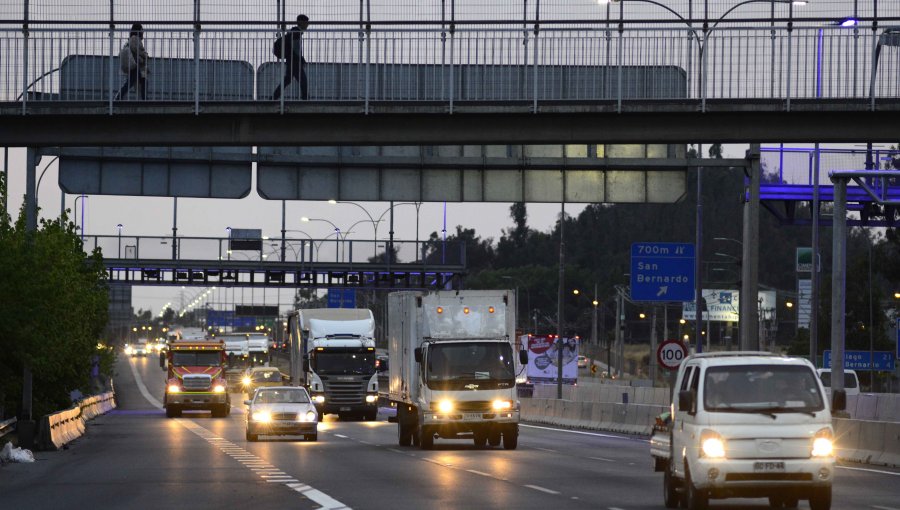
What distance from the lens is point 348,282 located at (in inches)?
3393

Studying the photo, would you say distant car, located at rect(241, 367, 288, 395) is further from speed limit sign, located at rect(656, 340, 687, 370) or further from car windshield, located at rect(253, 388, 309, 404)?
speed limit sign, located at rect(656, 340, 687, 370)

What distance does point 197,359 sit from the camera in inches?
2393

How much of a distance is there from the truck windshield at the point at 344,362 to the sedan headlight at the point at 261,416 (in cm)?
1481

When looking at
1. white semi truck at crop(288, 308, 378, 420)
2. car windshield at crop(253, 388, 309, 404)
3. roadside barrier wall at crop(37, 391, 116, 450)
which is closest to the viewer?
roadside barrier wall at crop(37, 391, 116, 450)

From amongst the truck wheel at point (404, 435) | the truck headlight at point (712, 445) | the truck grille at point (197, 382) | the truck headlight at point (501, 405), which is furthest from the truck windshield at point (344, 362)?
the truck headlight at point (712, 445)

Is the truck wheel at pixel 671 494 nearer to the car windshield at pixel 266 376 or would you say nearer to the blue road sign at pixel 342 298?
the car windshield at pixel 266 376

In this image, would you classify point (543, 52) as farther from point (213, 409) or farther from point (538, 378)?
point (538, 378)

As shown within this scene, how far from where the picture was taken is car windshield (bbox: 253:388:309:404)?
3925 centimetres

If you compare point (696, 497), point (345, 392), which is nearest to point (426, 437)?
point (696, 497)

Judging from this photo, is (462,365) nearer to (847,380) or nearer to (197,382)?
(847,380)

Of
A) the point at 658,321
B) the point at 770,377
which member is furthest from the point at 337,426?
the point at 658,321

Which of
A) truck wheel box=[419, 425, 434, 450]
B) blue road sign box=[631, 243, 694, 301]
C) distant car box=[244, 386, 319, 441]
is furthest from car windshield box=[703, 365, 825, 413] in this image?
blue road sign box=[631, 243, 694, 301]

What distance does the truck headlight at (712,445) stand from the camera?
1691cm

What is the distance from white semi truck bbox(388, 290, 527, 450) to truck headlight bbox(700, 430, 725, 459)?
54.3ft
